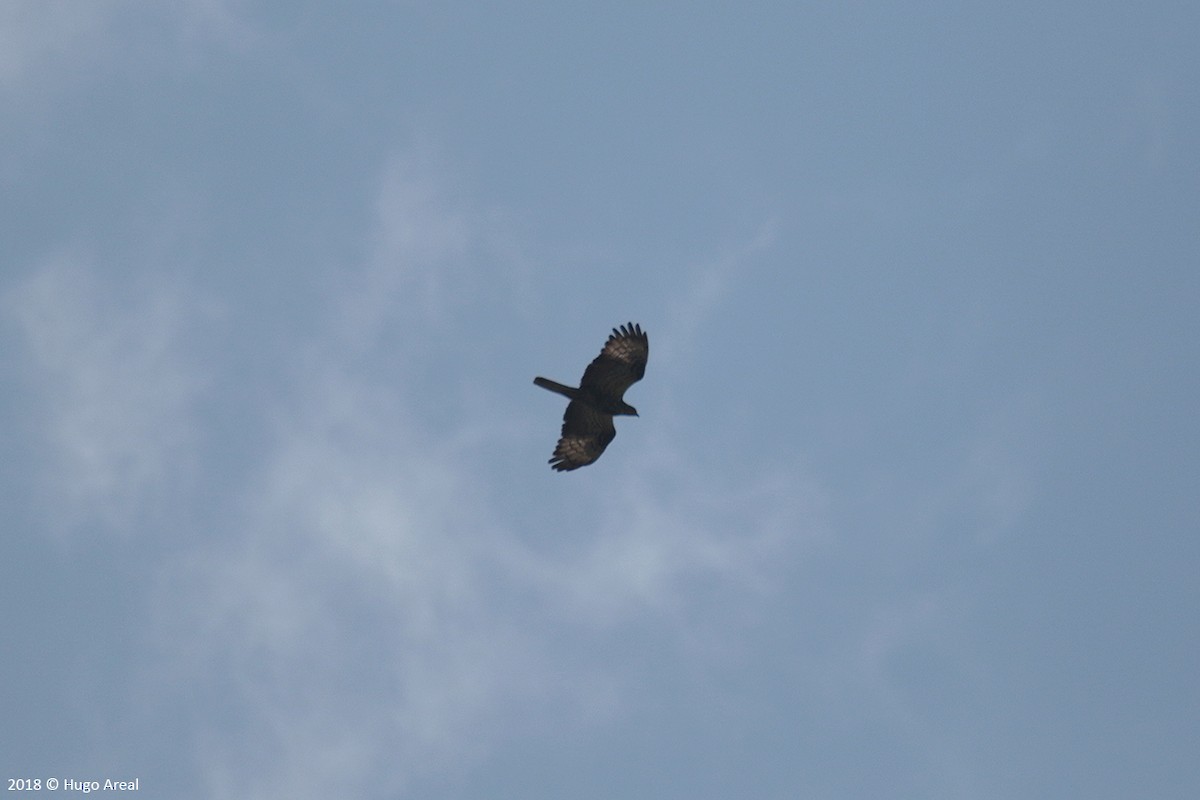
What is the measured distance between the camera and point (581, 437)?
4150 cm

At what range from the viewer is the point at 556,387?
4009 cm

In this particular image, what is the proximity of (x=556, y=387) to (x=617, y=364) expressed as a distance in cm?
174

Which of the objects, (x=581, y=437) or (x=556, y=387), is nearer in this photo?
(x=556, y=387)

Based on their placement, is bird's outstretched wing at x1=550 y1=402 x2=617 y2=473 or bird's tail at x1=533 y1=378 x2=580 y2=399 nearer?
bird's tail at x1=533 y1=378 x2=580 y2=399

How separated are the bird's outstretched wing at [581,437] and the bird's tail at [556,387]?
3.26ft

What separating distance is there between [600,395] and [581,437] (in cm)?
144

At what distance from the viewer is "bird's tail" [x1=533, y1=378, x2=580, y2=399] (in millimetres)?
39906

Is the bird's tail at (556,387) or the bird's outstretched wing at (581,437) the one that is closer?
the bird's tail at (556,387)

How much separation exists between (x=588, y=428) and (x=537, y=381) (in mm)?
2266

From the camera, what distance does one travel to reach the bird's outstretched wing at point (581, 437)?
4131cm

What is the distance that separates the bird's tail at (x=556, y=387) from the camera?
39906 millimetres

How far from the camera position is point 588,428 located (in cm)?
4147

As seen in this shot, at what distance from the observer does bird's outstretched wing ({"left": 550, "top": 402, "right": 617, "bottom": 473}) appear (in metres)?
41.3

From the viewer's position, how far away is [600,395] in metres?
40.7
